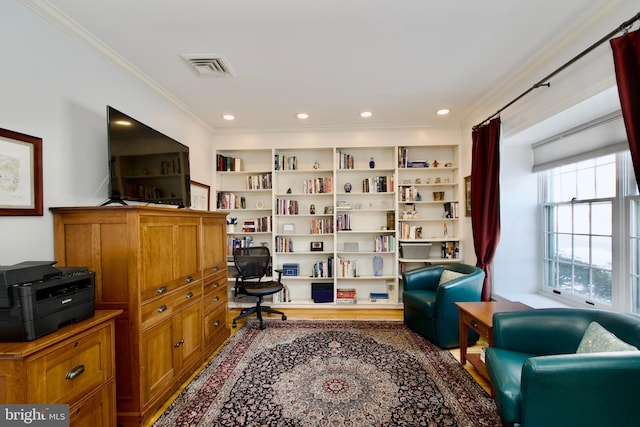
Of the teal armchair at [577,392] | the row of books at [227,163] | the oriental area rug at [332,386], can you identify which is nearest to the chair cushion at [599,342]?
the teal armchair at [577,392]

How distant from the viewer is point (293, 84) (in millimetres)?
2656

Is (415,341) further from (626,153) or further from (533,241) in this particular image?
(626,153)

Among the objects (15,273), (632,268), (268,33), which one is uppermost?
(268,33)

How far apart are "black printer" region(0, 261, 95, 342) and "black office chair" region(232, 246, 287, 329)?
1.97 metres

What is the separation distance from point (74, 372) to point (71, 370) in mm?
19

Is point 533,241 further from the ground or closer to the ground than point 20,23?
closer to the ground

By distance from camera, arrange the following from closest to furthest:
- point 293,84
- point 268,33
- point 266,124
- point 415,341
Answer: point 268,33 < point 293,84 < point 415,341 < point 266,124

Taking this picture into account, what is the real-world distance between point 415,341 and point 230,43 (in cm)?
326

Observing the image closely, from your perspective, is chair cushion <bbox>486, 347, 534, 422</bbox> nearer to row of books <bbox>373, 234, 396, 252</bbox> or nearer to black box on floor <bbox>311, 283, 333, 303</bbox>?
row of books <bbox>373, 234, 396, 252</bbox>

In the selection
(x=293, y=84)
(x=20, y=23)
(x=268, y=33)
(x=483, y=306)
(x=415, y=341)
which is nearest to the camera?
(x=20, y=23)

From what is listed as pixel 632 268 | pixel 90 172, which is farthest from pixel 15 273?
pixel 632 268

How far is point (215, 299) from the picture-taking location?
2.74 metres

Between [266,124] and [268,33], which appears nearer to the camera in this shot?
[268,33]

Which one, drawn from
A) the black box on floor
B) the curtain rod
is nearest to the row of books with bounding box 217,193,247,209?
the black box on floor
